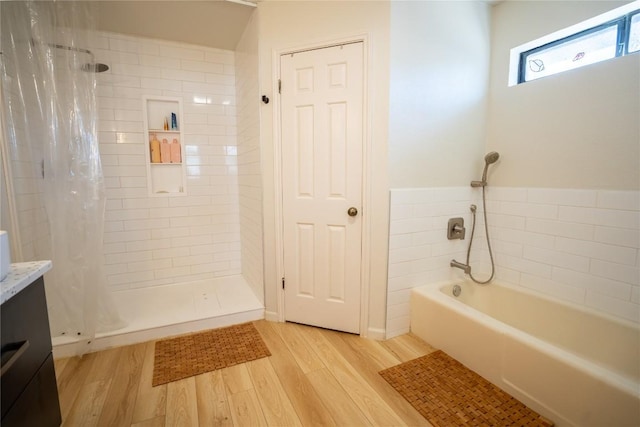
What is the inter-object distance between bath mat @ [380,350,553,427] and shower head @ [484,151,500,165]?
4.80ft

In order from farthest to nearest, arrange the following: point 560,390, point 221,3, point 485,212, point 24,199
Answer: point 485,212
point 221,3
point 24,199
point 560,390

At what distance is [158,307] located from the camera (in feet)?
7.96

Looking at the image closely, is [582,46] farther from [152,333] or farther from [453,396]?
[152,333]

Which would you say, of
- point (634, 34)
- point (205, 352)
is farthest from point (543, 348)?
point (205, 352)

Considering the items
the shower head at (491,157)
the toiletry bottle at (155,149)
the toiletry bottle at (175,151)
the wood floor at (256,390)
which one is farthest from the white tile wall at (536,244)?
the toiletry bottle at (155,149)

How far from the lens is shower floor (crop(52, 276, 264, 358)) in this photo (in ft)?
6.60

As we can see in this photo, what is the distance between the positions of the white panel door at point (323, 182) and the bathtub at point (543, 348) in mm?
603

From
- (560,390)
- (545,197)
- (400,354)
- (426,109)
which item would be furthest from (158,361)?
(545,197)

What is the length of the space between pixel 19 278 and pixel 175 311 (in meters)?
1.59

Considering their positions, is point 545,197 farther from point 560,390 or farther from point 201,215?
point 201,215

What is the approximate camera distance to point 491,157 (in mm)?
2170

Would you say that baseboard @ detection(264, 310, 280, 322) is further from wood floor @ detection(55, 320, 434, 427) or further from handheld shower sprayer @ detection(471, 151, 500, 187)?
handheld shower sprayer @ detection(471, 151, 500, 187)

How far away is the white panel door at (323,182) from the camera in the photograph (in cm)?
198

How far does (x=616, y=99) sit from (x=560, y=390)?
1609mm
